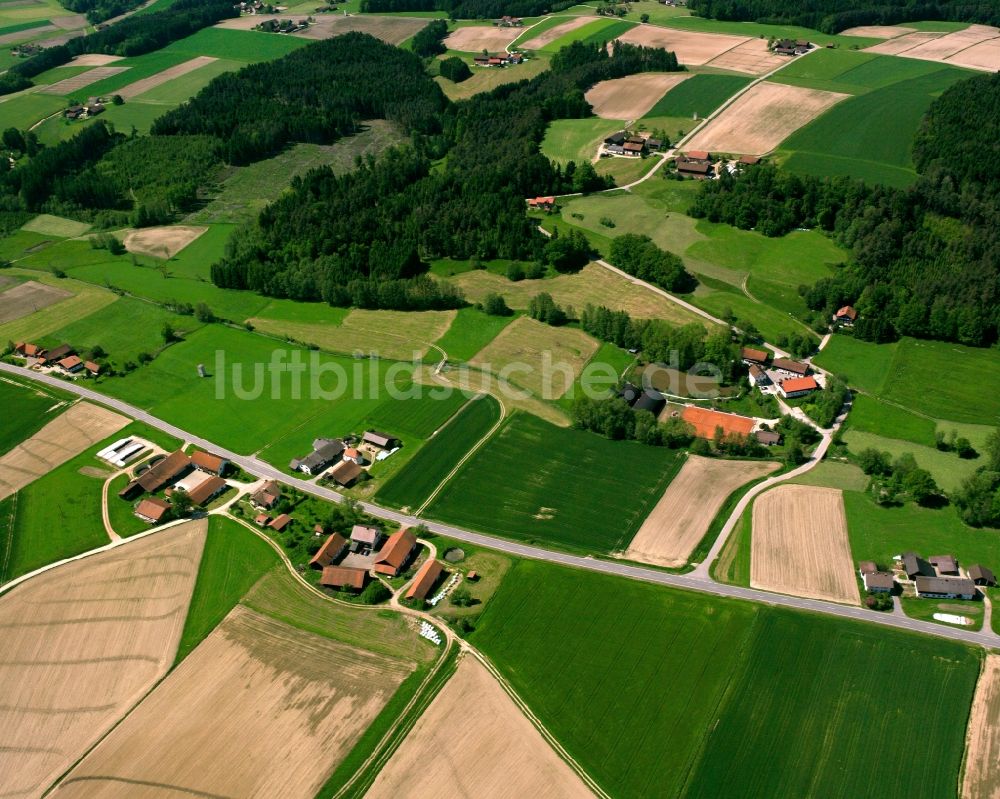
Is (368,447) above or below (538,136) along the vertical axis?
below

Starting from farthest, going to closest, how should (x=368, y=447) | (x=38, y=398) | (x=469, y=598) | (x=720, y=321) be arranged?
1. (x=720, y=321)
2. (x=38, y=398)
3. (x=368, y=447)
4. (x=469, y=598)

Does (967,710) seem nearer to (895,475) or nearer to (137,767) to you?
(895,475)

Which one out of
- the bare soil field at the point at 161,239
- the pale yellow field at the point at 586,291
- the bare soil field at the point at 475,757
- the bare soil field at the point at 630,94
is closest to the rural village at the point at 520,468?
the bare soil field at the point at 475,757

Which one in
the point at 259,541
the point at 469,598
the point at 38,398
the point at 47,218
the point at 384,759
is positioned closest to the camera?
the point at 384,759

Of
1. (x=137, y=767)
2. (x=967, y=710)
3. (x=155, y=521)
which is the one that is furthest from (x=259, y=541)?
(x=967, y=710)

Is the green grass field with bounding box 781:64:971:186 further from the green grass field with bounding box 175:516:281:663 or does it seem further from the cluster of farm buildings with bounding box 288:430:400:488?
the green grass field with bounding box 175:516:281:663

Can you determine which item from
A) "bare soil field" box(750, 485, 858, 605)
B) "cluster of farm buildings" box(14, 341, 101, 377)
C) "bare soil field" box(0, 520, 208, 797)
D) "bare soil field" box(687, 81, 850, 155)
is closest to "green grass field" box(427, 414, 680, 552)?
"bare soil field" box(750, 485, 858, 605)

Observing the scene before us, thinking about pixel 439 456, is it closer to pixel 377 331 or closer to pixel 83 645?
pixel 377 331

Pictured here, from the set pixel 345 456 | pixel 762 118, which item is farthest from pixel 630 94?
pixel 345 456
